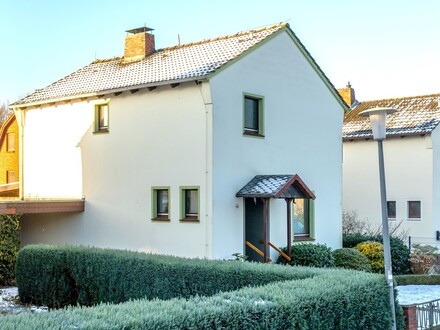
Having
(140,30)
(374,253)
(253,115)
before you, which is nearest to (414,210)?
(374,253)

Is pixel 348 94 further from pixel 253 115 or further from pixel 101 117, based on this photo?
pixel 101 117

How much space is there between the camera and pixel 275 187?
59.7 ft

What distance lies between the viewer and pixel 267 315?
7742 millimetres

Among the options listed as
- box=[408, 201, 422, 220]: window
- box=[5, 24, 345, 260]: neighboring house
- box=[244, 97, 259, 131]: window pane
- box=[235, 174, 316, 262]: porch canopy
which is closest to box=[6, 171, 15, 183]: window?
box=[5, 24, 345, 260]: neighboring house

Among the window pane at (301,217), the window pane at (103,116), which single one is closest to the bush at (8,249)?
the window pane at (103,116)

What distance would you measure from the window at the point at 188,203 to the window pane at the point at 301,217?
13.4 feet

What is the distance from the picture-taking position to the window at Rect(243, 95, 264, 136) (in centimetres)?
1950

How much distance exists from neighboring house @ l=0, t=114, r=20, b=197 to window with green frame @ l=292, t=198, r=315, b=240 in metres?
17.5

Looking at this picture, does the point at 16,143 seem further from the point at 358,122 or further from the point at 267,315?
the point at 267,315

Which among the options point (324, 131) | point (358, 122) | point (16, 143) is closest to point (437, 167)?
point (358, 122)

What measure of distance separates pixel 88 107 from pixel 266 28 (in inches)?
270

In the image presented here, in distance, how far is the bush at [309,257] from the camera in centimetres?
1911

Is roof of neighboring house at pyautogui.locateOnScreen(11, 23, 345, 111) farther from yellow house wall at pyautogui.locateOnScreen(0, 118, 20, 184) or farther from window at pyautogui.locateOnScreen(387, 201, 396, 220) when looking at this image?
window at pyautogui.locateOnScreen(387, 201, 396, 220)

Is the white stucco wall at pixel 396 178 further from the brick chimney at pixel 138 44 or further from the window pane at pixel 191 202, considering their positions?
the window pane at pixel 191 202
